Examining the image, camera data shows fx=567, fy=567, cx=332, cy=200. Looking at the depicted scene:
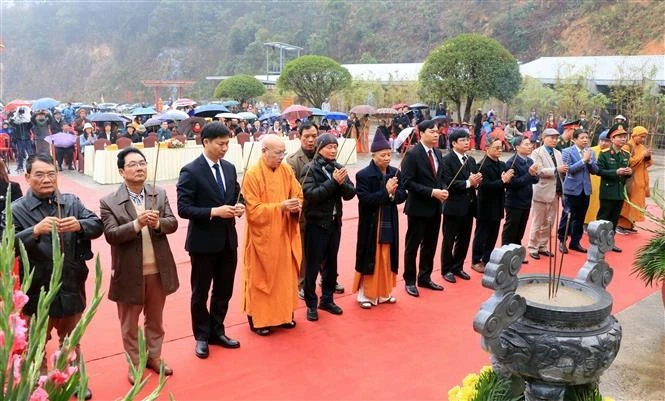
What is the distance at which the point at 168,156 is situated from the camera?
36.4 ft

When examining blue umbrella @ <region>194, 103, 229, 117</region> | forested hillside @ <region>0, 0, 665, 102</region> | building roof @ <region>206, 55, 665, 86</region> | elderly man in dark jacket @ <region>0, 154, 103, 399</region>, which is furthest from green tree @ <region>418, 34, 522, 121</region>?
forested hillside @ <region>0, 0, 665, 102</region>

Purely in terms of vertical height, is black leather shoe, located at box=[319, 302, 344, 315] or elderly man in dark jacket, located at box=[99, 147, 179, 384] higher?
elderly man in dark jacket, located at box=[99, 147, 179, 384]

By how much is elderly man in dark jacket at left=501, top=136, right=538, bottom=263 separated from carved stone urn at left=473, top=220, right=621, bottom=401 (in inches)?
148

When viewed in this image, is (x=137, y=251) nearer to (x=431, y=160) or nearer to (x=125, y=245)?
(x=125, y=245)

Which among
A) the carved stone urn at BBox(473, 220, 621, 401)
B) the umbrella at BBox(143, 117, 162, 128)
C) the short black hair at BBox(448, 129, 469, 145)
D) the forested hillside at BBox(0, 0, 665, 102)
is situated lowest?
the umbrella at BBox(143, 117, 162, 128)

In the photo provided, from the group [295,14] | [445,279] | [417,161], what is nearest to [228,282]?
[417,161]

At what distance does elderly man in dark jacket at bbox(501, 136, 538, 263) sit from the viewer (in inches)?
216

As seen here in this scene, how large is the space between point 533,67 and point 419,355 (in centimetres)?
2096

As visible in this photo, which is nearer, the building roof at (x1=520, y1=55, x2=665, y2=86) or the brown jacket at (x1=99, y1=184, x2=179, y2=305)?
the brown jacket at (x1=99, y1=184, x2=179, y2=305)

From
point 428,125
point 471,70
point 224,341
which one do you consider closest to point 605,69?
point 471,70

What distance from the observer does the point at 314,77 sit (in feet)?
60.5

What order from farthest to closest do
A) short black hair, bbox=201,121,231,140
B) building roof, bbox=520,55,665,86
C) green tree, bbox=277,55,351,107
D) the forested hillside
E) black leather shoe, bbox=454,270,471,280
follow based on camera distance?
the forested hillside
green tree, bbox=277,55,351,107
building roof, bbox=520,55,665,86
black leather shoe, bbox=454,270,471,280
short black hair, bbox=201,121,231,140

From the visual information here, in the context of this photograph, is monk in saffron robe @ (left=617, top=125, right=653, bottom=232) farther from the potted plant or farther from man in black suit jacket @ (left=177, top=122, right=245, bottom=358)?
man in black suit jacket @ (left=177, top=122, right=245, bottom=358)

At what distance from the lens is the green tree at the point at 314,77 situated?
18234mm
